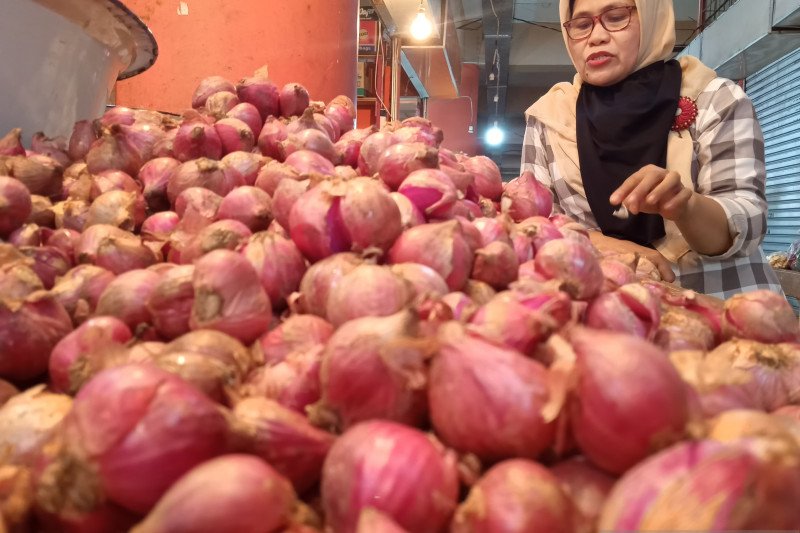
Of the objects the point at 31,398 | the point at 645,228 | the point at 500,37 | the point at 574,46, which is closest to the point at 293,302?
the point at 31,398

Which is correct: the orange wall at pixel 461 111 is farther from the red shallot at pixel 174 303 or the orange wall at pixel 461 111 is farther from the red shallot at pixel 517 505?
the red shallot at pixel 517 505

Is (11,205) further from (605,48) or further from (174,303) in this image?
(605,48)

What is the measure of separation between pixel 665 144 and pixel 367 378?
1.64m

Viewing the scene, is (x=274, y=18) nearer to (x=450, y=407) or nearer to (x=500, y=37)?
(x=450, y=407)

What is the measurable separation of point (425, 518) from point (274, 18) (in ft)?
5.14

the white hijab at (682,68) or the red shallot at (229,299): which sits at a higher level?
the white hijab at (682,68)

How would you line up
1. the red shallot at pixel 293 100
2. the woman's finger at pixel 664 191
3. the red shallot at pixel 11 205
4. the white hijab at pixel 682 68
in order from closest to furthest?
the red shallot at pixel 11 205, the red shallot at pixel 293 100, the woman's finger at pixel 664 191, the white hijab at pixel 682 68

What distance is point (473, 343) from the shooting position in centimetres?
41

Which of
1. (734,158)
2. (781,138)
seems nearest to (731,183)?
(734,158)

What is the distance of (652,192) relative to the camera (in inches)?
51.6

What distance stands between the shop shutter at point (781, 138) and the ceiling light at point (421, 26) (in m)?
3.08

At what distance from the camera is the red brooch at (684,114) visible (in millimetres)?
1740

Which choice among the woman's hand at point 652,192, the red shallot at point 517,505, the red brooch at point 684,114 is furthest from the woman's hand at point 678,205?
the red shallot at point 517,505

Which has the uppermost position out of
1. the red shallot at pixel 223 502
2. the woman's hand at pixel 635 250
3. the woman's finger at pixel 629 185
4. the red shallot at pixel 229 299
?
the woman's finger at pixel 629 185
